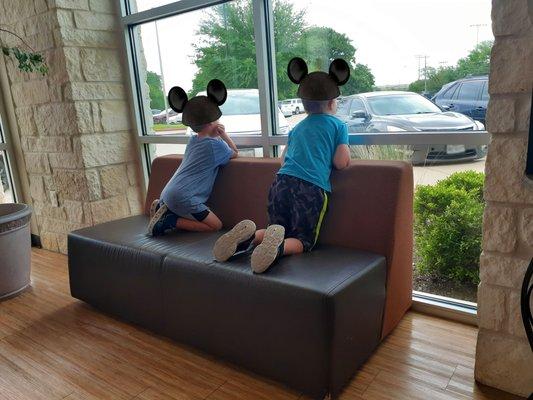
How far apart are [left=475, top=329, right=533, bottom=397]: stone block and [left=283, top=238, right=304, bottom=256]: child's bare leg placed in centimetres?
75

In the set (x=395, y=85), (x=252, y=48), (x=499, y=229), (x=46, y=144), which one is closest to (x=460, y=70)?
(x=395, y=85)

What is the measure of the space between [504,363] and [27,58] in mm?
3003

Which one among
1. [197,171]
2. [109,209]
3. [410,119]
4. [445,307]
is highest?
[410,119]

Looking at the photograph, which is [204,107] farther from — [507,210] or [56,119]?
[507,210]

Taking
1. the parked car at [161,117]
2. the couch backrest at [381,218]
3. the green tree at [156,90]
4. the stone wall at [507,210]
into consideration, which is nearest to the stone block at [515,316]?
the stone wall at [507,210]

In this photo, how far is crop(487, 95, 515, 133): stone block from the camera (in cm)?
130

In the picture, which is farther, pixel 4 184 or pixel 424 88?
pixel 4 184

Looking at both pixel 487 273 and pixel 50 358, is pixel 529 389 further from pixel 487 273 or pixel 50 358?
pixel 50 358

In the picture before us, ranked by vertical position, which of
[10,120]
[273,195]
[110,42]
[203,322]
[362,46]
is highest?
[110,42]

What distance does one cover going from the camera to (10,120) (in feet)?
10.8

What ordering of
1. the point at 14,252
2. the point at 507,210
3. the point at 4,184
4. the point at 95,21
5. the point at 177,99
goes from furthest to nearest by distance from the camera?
the point at 4,184 < the point at 95,21 < the point at 14,252 < the point at 177,99 < the point at 507,210

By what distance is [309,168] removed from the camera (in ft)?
5.91

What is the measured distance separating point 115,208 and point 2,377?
1.51 m

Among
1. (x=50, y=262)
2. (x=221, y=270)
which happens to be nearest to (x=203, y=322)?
(x=221, y=270)
